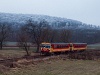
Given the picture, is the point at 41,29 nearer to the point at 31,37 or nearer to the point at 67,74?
the point at 31,37

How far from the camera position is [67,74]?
2833 centimetres

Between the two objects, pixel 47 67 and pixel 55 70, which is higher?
pixel 55 70

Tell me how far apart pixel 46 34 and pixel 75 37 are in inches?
2356

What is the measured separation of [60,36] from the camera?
10981cm

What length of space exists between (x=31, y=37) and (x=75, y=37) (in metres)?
62.3

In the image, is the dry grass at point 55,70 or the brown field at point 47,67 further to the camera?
the brown field at point 47,67

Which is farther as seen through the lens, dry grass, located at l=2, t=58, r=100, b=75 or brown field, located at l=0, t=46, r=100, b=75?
brown field, located at l=0, t=46, r=100, b=75

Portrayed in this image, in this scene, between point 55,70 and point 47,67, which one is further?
point 47,67

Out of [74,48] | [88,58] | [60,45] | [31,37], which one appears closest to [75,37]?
→ [31,37]

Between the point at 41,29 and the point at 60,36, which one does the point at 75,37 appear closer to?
the point at 60,36

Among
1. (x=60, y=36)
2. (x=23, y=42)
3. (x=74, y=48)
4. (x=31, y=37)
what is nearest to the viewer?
(x=23, y=42)

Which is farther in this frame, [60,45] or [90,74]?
[60,45]

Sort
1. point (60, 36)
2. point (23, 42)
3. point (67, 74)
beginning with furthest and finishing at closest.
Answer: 1. point (60, 36)
2. point (23, 42)
3. point (67, 74)

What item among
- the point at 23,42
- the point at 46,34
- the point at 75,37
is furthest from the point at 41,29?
the point at 75,37
